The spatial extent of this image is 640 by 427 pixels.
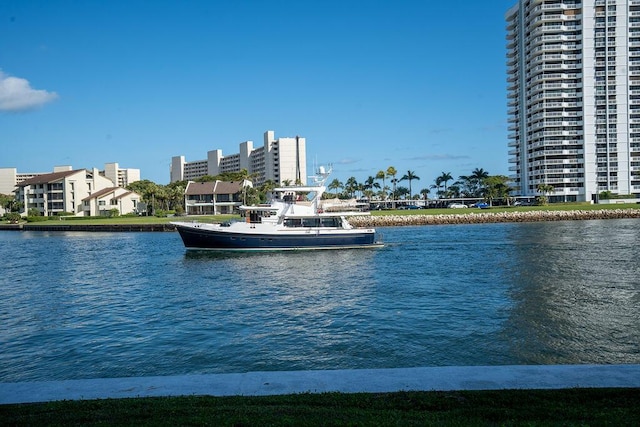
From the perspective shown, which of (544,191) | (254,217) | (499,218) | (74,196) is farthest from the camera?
(74,196)

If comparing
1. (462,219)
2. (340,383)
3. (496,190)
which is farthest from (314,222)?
(496,190)

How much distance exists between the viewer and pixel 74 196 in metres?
139

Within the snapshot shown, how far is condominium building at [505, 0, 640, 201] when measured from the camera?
443 feet

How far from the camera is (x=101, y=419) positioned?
324 inches

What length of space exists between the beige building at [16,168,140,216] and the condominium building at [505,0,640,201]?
108090mm

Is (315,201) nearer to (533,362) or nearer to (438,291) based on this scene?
(438,291)

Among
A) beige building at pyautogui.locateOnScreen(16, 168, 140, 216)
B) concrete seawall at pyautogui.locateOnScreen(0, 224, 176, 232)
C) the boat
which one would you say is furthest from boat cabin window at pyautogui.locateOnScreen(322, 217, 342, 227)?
beige building at pyautogui.locateOnScreen(16, 168, 140, 216)

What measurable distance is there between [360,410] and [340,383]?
1.75 meters

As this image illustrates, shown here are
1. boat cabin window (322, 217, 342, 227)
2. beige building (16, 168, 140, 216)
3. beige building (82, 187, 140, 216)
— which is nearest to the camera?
boat cabin window (322, 217, 342, 227)

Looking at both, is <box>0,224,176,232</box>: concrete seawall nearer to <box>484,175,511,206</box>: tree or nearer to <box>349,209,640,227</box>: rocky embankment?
<box>349,209,640,227</box>: rocky embankment

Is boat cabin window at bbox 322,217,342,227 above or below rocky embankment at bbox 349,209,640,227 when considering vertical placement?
above

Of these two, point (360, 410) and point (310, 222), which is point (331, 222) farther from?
point (360, 410)

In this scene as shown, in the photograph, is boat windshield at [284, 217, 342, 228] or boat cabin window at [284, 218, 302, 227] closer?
boat cabin window at [284, 218, 302, 227]

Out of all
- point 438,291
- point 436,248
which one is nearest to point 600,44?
point 436,248
